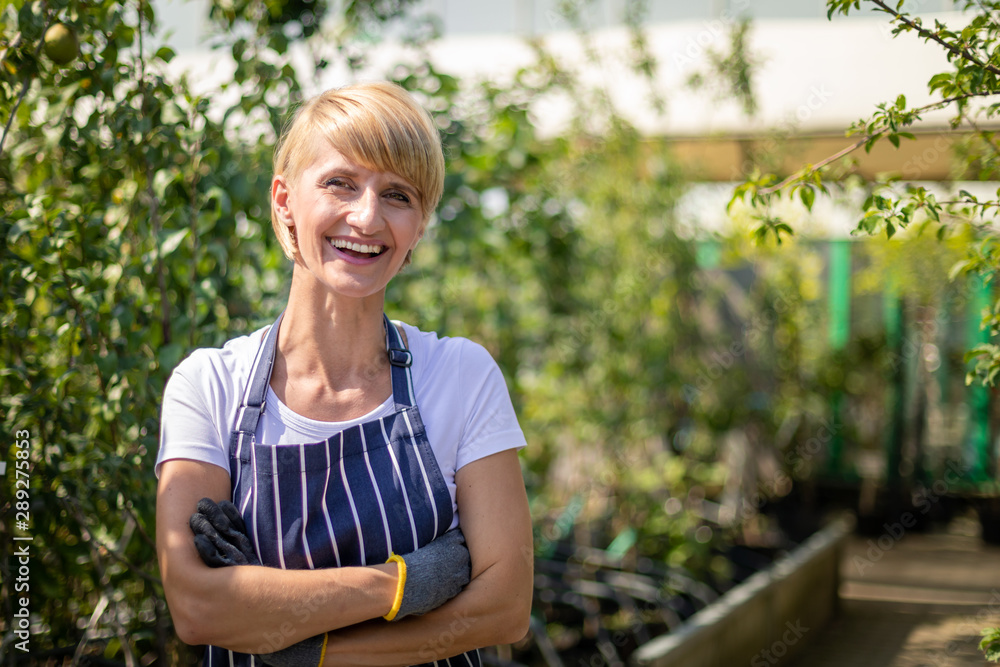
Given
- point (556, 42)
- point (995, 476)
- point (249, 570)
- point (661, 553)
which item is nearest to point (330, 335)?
point (249, 570)

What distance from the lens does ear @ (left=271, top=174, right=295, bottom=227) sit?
4.94 feet

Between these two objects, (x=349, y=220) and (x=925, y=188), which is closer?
(x=349, y=220)

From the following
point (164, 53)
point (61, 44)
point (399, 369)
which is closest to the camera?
point (399, 369)

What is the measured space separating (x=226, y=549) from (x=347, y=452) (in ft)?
0.81

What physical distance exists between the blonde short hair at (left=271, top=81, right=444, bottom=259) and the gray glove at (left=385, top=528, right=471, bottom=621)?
603 millimetres

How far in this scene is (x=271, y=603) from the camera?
50.4 inches

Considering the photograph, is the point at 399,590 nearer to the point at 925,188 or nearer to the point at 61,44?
the point at 925,188

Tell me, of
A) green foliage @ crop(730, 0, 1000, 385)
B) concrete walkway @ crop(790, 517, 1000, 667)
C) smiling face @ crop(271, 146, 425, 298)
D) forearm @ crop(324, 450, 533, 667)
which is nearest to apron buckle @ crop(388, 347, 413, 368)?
smiling face @ crop(271, 146, 425, 298)

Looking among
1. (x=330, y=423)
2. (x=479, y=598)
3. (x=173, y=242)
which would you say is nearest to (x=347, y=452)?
(x=330, y=423)

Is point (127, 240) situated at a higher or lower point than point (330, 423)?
higher

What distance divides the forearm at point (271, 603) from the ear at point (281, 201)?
621 mm

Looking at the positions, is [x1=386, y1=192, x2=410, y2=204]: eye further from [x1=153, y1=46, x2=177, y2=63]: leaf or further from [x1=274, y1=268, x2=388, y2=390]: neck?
[x1=153, y1=46, x2=177, y2=63]: leaf

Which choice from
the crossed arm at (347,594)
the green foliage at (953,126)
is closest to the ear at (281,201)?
the crossed arm at (347,594)

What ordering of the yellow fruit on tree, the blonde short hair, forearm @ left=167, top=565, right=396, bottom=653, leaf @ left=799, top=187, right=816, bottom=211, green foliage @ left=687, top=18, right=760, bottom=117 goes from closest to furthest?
forearm @ left=167, top=565, right=396, bottom=653 → the blonde short hair → leaf @ left=799, top=187, right=816, bottom=211 → the yellow fruit on tree → green foliage @ left=687, top=18, right=760, bottom=117
